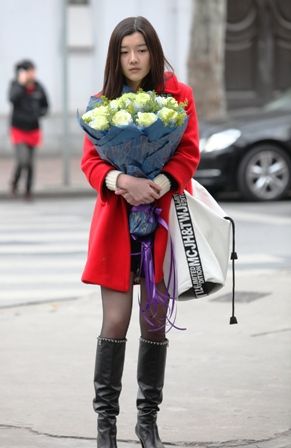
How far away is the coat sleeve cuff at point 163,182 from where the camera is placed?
5.03 metres

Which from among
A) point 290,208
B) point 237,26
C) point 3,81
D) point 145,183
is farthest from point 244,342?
point 237,26

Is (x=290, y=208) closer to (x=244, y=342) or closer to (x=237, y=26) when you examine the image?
(x=244, y=342)

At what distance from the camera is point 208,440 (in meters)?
5.44

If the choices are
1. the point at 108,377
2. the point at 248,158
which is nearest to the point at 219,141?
the point at 248,158

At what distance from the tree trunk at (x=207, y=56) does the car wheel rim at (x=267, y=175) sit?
530 centimetres

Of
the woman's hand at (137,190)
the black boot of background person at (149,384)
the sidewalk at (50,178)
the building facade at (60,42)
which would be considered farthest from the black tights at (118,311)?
the building facade at (60,42)

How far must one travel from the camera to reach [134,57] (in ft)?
16.5

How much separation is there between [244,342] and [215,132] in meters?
9.16

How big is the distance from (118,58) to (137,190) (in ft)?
1.70

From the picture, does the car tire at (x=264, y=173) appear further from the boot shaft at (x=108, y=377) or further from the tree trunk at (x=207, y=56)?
the boot shaft at (x=108, y=377)

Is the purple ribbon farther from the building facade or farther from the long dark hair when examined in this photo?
the building facade

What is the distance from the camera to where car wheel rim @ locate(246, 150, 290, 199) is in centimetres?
1642

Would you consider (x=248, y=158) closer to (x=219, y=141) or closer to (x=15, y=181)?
(x=219, y=141)

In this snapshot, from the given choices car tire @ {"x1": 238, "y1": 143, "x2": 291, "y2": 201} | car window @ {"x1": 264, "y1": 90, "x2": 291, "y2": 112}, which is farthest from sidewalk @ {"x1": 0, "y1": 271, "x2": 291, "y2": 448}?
car window @ {"x1": 264, "y1": 90, "x2": 291, "y2": 112}
